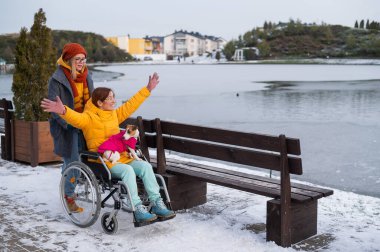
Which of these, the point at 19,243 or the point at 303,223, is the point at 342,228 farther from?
the point at 19,243

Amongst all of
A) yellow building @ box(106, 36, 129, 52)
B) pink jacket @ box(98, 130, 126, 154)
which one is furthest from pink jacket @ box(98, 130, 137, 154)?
yellow building @ box(106, 36, 129, 52)

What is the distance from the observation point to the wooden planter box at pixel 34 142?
7738 mm

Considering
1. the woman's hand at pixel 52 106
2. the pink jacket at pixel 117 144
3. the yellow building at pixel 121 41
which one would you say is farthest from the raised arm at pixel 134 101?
the yellow building at pixel 121 41

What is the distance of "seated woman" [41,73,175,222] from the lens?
15.0ft

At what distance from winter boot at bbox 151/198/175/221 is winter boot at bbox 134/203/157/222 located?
10 centimetres

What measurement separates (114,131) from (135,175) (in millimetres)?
533

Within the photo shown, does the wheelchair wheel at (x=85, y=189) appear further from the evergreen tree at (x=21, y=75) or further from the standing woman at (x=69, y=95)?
the evergreen tree at (x=21, y=75)

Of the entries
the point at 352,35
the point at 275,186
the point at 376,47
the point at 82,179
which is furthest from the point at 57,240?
the point at 352,35

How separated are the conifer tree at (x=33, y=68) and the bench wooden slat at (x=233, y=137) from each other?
3.33m

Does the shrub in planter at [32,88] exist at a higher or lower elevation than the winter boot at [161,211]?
higher

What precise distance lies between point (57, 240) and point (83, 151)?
32.3 inches

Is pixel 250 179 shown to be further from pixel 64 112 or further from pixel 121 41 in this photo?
pixel 121 41

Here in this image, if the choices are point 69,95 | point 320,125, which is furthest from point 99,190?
point 320,125

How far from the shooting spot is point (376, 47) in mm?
165500
